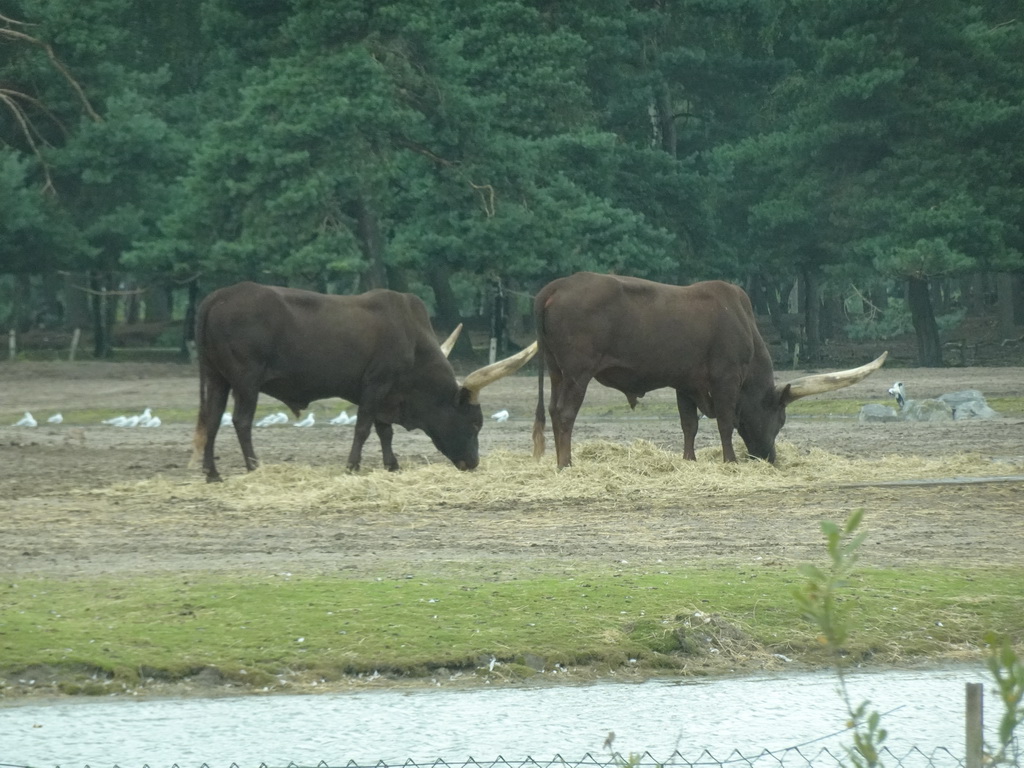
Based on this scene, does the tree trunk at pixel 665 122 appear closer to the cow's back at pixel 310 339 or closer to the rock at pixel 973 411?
the rock at pixel 973 411

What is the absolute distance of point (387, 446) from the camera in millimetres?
15781

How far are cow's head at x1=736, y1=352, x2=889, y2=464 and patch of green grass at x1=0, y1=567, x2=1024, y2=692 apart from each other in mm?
6430

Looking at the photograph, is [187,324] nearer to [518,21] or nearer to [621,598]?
[518,21]

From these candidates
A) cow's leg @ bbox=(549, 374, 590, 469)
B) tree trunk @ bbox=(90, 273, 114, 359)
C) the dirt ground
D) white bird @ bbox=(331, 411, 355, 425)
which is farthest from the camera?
tree trunk @ bbox=(90, 273, 114, 359)

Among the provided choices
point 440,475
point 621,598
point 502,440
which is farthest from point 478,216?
point 621,598

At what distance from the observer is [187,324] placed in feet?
133

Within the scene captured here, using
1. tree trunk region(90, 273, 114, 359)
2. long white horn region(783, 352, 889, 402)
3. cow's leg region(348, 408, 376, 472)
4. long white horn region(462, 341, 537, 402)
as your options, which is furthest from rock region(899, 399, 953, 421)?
tree trunk region(90, 273, 114, 359)

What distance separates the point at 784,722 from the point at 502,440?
43.6 feet

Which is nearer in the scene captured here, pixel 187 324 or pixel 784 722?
pixel 784 722

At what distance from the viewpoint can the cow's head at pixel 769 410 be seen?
631 inches

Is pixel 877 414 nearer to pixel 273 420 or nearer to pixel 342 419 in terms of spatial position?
pixel 342 419

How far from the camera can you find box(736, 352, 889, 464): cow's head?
16031 mm

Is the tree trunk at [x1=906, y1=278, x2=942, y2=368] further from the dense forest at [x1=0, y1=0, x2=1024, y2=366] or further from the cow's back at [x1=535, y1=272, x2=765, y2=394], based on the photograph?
the cow's back at [x1=535, y1=272, x2=765, y2=394]

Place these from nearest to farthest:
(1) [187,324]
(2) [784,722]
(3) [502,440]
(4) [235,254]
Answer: (2) [784,722] → (3) [502,440] → (4) [235,254] → (1) [187,324]
